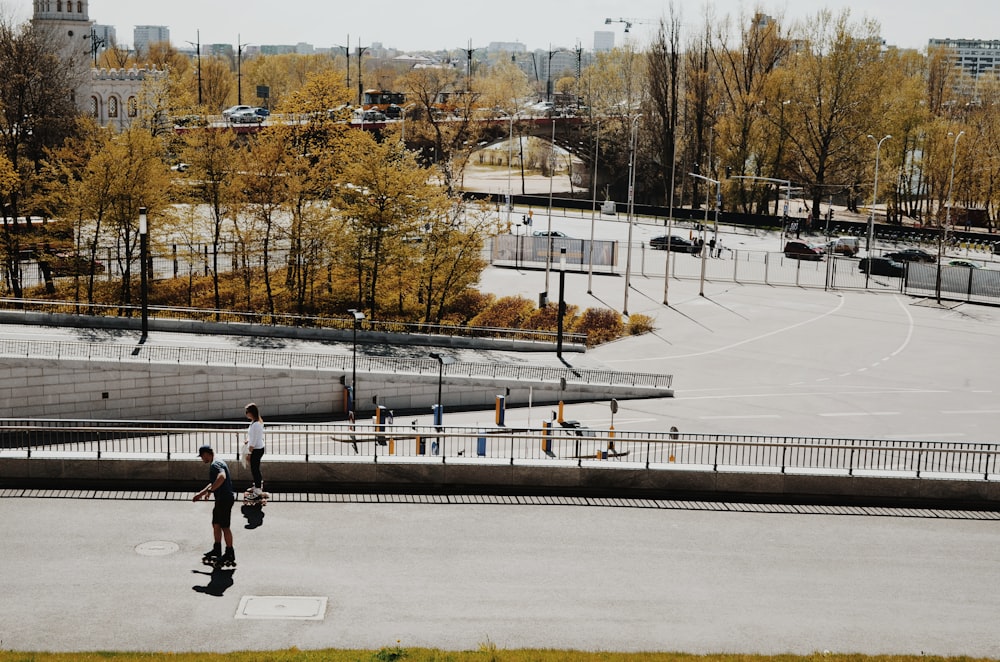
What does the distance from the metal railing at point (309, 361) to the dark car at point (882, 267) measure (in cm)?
2709

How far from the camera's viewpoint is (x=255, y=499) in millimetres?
15477

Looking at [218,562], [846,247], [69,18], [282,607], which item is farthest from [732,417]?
[69,18]

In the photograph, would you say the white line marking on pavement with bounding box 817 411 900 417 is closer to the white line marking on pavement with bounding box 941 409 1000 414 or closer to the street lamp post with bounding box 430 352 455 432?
the white line marking on pavement with bounding box 941 409 1000 414

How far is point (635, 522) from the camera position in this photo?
15656mm

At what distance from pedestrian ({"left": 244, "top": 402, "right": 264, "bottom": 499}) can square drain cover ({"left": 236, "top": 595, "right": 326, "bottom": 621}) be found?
299 centimetres

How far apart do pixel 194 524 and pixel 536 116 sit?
323 ft

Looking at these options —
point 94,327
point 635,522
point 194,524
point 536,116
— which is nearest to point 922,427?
point 635,522

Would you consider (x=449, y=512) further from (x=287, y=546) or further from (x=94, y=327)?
(x=94, y=327)

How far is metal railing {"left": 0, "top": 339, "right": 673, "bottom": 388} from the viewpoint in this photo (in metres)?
29.3

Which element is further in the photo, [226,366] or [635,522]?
[226,366]

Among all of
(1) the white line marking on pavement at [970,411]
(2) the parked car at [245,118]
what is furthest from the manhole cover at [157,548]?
(2) the parked car at [245,118]

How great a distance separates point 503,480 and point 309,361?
15.7 m

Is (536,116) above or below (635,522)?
above

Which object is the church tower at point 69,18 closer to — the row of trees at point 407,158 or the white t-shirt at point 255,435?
the row of trees at point 407,158
